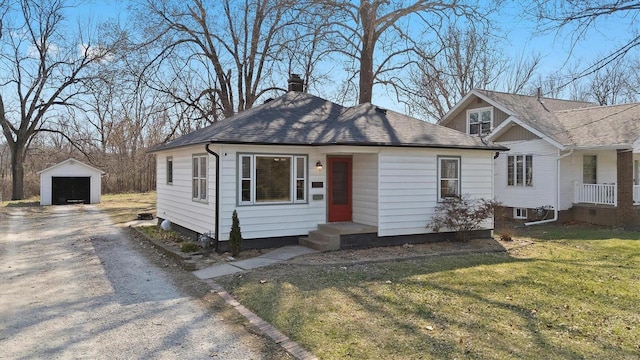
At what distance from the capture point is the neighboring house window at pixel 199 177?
36.4 ft

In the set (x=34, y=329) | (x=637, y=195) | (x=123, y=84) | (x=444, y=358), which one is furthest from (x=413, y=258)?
(x=123, y=84)

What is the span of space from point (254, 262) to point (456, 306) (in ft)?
14.4

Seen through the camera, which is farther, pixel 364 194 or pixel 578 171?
pixel 578 171

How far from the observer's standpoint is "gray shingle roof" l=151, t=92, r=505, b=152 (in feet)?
34.6

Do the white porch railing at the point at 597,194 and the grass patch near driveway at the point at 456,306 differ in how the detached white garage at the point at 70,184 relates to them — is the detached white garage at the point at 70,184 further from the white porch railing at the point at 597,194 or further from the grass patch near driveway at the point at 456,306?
the white porch railing at the point at 597,194

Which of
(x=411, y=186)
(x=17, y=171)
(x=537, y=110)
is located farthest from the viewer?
(x=17, y=171)

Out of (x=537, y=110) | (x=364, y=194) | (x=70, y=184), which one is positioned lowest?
(x=364, y=194)

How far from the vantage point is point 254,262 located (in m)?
9.18

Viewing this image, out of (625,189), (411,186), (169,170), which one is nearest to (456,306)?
(411,186)

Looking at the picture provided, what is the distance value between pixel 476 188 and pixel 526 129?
6.82 metres

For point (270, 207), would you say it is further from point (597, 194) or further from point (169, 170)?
point (597, 194)

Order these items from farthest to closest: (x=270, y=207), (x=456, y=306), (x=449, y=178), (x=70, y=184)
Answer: (x=70, y=184) < (x=449, y=178) < (x=270, y=207) < (x=456, y=306)

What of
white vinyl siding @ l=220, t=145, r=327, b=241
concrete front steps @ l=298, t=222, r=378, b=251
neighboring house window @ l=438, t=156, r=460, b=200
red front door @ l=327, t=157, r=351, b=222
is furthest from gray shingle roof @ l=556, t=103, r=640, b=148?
white vinyl siding @ l=220, t=145, r=327, b=241

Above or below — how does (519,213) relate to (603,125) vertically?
below
